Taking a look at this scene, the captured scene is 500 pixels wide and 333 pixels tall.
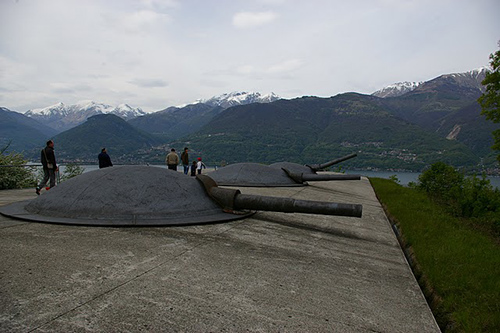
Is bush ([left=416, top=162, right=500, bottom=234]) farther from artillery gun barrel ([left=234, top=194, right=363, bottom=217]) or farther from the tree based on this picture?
artillery gun barrel ([left=234, top=194, right=363, bottom=217])

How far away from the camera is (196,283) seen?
2.96 metres

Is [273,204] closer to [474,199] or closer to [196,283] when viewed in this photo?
[196,283]

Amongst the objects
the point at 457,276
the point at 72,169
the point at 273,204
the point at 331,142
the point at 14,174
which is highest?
the point at 331,142

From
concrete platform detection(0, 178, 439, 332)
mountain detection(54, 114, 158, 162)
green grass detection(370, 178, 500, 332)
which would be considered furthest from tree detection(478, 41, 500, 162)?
mountain detection(54, 114, 158, 162)

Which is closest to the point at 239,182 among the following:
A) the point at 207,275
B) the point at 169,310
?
the point at 207,275

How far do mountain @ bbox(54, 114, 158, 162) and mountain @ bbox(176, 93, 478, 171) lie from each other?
1009 inches

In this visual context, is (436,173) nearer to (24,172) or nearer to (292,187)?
(292,187)

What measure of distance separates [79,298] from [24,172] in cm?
1253

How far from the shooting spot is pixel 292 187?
41.1 ft

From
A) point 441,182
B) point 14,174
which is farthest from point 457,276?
point 441,182

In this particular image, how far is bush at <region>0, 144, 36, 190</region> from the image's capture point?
11.4 m

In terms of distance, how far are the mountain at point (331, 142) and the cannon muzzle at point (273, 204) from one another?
97.6 m

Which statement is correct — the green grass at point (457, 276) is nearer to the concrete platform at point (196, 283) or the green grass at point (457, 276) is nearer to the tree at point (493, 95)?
the concrete platform at point (196, 283)

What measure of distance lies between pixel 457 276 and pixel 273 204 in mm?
2617
